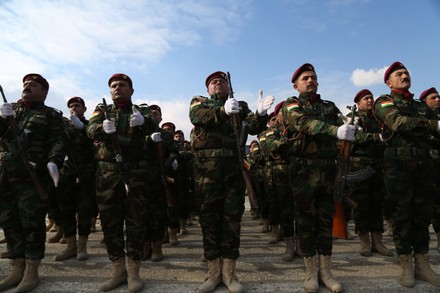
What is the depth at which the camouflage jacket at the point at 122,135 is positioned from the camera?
14.2 feet

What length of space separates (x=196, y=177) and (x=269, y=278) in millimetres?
1815

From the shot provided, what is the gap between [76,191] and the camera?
6.08 m

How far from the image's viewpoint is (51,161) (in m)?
4.40

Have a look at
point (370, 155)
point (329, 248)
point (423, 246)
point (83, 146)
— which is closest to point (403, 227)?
point (423, 246)

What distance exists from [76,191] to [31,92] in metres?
2.16

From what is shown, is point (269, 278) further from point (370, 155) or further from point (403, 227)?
point (370, 155)

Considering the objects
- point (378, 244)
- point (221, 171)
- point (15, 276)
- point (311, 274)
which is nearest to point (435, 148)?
point (378, 244)

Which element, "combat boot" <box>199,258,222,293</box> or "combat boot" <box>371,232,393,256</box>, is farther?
"combat boot" <box>371,232,393,256</box>

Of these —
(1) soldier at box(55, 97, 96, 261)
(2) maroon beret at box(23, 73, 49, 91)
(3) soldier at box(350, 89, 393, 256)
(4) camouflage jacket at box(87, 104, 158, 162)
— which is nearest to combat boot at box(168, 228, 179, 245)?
(1) soldier at box(55, 97, 96, 261)

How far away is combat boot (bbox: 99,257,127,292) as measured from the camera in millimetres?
4160

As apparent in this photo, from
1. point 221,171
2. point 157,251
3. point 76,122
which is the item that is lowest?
point 157,251

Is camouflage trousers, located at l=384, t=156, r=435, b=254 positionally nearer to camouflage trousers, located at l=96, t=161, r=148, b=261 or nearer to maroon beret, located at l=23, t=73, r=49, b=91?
camouflage trousers, located at l=96, t=161, r=148, b=261

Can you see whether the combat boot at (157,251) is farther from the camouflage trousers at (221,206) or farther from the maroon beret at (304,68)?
the maroon beret at (304,68)

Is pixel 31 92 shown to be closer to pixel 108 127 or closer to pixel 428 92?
pixel 108 127
